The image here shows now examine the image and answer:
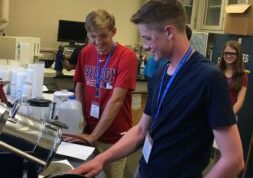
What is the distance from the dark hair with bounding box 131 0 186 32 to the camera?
48.2 inches

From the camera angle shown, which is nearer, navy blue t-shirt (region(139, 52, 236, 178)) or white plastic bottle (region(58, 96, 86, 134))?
navy blue t-shirt (region(139, 52, 236, 178))

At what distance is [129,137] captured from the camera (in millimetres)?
1534

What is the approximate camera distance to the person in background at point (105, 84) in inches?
76.9

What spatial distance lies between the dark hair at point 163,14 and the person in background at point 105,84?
69 cm

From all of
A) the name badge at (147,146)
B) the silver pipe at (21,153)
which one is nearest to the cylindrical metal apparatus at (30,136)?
the silver pipe at (21,153)

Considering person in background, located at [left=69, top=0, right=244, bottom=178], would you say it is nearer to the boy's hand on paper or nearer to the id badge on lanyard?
the boy's hand on paper

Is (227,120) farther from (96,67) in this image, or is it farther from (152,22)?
(96,67)

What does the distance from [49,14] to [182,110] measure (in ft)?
18.3

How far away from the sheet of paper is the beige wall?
4849 mm

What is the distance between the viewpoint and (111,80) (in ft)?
6.83

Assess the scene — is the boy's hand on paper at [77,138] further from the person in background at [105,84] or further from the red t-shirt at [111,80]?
the red t-shirt at [111,80]

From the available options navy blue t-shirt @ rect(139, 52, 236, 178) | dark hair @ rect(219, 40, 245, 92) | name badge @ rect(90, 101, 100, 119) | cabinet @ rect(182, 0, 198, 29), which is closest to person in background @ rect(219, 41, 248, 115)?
dark hair @ rect(219, 40, 245, 92)

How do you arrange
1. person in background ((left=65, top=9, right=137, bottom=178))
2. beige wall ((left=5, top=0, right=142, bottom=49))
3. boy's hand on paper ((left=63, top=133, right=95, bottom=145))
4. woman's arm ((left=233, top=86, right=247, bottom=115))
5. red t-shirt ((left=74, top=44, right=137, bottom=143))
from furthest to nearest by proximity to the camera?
beige wall ((left=5, top=0, right=142, bottom=49)), woman's arm ((left=233, top=86, right=247, bottom=115)), red t-shirt ((left=74, top=44, right=137, bottom=143)), person in background ((left=65, top=9, right=137, bottom=178)), boy's hand on paper ((left=63, top=133, right=95, bottom=145))

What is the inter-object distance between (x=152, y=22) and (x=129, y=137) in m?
0.51
